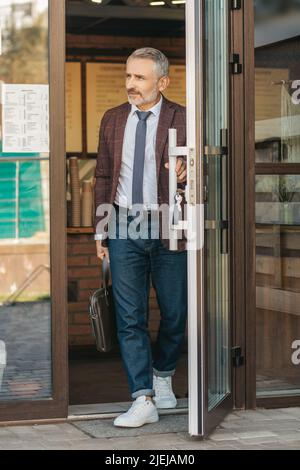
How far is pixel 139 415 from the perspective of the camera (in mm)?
5051

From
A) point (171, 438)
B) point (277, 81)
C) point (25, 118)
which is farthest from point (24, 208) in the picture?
point (277, 81)

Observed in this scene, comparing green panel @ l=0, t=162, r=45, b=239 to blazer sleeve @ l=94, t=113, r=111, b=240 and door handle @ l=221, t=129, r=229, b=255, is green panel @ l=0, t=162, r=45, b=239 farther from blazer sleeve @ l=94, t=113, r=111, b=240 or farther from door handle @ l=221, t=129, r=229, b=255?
door handle @ l=221, t=129, r=229, b=255

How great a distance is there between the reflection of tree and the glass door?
31.2 inches

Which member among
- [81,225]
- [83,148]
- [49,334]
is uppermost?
[83,148]

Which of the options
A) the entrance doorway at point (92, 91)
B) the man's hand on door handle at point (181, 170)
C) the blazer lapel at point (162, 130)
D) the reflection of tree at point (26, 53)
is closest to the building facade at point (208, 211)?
the reflection of tree at point (26, 53)

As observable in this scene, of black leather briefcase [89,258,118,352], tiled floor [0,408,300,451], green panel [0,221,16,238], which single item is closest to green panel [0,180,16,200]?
green panel [0,221,16,238]

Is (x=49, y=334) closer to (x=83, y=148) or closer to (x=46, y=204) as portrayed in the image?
(x=46, y=204)

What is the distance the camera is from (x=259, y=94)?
5.42 metres

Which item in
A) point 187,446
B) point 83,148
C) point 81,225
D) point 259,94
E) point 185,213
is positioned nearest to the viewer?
point 187,446

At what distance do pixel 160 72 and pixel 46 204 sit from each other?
0.84 metres

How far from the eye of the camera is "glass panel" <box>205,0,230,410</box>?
16.2 feet

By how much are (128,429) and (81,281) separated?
2.43m

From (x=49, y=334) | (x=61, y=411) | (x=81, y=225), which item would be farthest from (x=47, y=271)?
(x=81, y=225)

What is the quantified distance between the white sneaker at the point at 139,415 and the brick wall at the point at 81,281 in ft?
7.17
